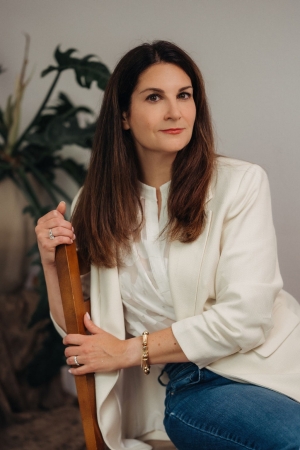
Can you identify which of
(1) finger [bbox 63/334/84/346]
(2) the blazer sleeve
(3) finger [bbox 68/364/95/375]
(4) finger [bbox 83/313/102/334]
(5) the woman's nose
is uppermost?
(5) the woman's nose

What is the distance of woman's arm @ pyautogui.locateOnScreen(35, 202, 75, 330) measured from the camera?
1.62 meters

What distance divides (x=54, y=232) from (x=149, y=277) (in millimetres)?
293

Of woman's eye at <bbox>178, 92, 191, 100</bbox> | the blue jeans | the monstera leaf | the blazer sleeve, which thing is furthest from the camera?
the monstera leaf

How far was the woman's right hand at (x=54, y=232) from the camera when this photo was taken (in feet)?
5.31

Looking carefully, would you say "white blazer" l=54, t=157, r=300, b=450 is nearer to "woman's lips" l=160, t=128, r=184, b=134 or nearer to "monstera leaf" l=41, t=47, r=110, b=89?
"woman's lips" l=160, t=128, r=184, b=134

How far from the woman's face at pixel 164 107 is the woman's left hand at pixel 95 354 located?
540mm

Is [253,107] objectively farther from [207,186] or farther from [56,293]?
[56,293]

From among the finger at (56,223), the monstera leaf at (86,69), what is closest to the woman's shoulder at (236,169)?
the finger at (56,223)

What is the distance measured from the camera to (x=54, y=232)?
1630 mm

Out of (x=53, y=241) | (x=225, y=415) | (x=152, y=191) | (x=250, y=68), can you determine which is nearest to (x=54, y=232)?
(x=53, y=241)

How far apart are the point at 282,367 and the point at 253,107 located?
1.14m

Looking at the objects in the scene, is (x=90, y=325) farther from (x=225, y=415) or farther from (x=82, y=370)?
(x=225, y=415)

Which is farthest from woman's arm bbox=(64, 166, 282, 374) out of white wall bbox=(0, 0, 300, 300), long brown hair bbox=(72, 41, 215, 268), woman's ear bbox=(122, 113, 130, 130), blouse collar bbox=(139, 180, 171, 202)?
white wall bbox=(0, 0, 300, 300)

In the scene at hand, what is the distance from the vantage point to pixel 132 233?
5.85 feet
